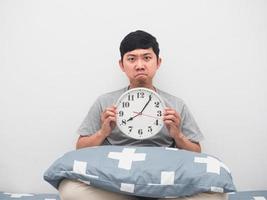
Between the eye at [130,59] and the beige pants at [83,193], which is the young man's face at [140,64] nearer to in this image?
the eye at [130,59]

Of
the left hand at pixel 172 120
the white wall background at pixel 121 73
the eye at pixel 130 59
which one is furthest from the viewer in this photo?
the white wall background at pixel 121 73

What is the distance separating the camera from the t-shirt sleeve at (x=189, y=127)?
1.48 meters

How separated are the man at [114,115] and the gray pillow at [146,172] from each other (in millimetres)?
161

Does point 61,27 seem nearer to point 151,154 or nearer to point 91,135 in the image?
point 91,135

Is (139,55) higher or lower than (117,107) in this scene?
higher

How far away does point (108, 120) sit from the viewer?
1348 mm

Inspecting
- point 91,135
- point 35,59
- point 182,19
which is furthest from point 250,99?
point 35,59

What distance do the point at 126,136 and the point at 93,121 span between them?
0.15 m

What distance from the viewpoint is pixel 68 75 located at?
1638mm

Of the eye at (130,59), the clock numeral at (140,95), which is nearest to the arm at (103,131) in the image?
the clock numeral at (140,95)

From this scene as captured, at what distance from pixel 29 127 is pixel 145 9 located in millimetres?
725

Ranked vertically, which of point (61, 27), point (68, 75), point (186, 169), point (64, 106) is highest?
point (61, 27)

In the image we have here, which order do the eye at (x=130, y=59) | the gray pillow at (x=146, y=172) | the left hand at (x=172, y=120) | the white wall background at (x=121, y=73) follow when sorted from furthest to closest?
the white wall background at (x=121, y=73), the eye at (x=130, y=59), the left hand at (x=172, y=120), the gray pillow at (x=146, y=172)

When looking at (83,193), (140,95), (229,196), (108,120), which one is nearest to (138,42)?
(140,95)
